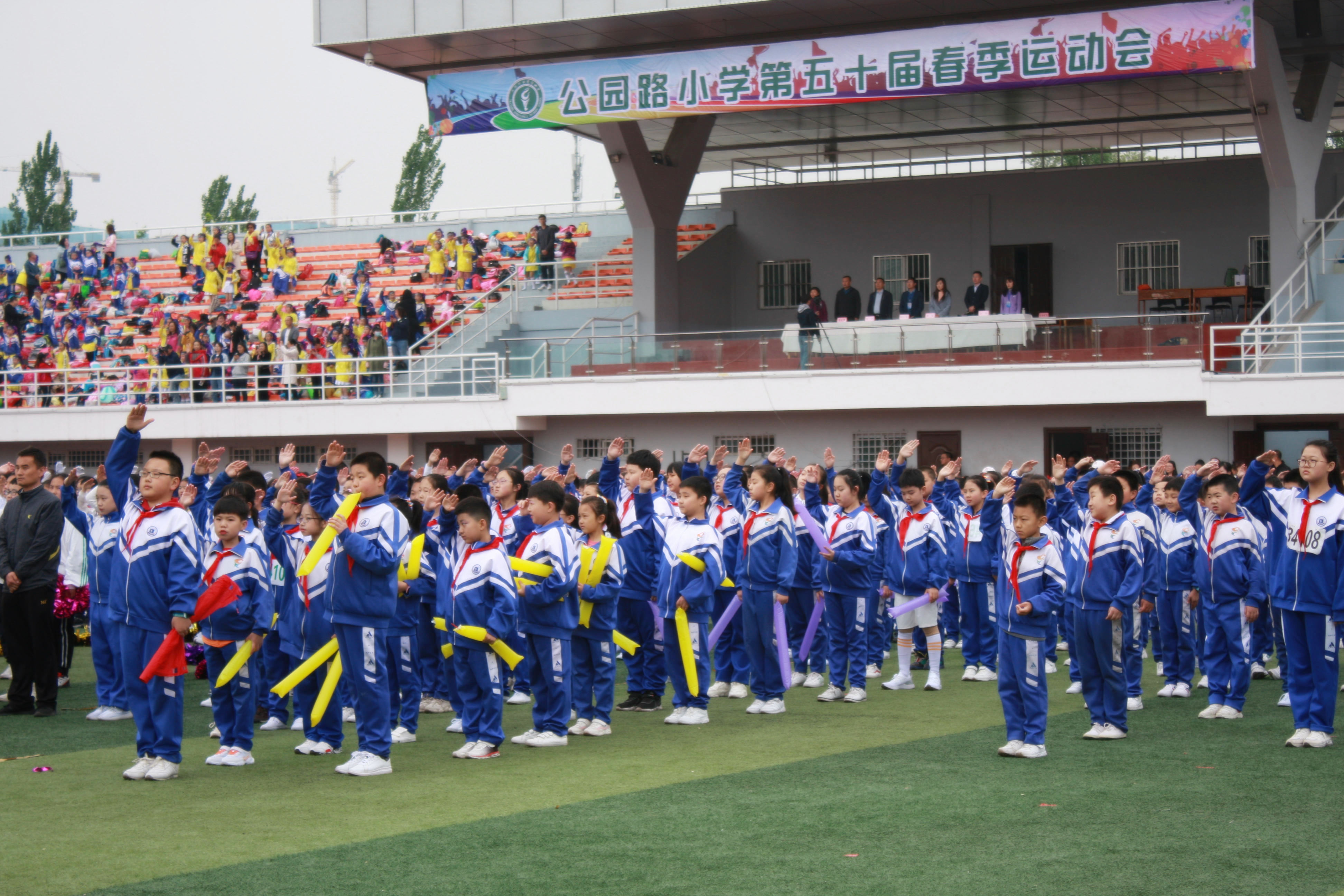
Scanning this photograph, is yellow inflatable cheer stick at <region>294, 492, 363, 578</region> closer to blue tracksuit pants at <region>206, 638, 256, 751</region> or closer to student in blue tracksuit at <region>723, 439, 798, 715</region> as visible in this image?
blue tracksuit pants at <region>206, 638, 256, 751</region>

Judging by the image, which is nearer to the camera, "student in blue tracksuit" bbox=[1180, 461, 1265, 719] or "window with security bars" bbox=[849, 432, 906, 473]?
"student in blue tracksuit" bbox=[1180, 461, 1265, 719]

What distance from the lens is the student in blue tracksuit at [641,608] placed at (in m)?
10.9

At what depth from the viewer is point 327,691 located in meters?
8.97

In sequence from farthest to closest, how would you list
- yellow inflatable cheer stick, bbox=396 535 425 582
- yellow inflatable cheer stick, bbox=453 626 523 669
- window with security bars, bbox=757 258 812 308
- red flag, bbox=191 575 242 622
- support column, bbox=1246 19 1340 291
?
1. window with security bars, bbox=757 258 812 308
2. support column, bbox=1246 19 1340 291
3. yellow inflatable cheer stick, bbox=396 535 425 582
4. yellow inflatable cheer stick, bbox=453 626 523 669
5. red flag, bbox=191 575 242 622

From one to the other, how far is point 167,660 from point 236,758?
1019 millimetres

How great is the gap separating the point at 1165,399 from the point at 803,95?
7.59 metres

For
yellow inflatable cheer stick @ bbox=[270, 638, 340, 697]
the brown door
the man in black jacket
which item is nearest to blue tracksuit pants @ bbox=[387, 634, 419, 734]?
yellow inflatable cheer stick @ bbox=[270, 638, 340, 697]

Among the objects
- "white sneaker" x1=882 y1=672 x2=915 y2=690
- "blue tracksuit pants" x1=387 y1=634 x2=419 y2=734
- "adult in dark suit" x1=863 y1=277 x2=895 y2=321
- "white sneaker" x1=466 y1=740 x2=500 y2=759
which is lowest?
"white sneaker" x1=882 y1=672 x2=915 y2=690

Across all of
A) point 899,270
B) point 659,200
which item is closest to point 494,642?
point 659,200

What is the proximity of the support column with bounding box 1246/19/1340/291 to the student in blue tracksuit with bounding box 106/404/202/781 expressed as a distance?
19089 mm

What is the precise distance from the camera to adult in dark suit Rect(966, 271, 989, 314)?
1022 inches

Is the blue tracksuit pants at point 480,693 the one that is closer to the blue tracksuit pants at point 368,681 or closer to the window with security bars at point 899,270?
the blue tracksuit pants at point 368,681

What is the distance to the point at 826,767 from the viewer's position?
8438 mm

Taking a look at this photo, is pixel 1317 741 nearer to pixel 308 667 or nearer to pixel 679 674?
pixel 679 674
